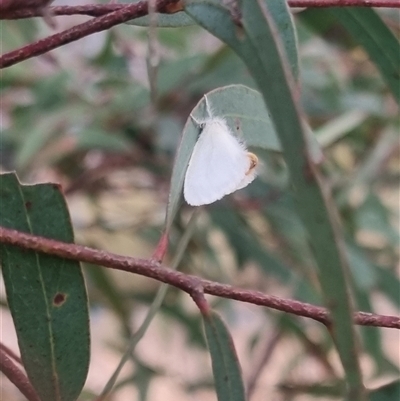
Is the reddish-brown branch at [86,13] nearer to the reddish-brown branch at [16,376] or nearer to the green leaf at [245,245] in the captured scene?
the reddish-brown branch at [16,376]

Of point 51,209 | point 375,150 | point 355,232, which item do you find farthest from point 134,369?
point 51,209

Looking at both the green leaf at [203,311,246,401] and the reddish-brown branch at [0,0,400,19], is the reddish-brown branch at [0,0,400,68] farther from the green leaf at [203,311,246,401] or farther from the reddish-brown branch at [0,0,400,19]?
the green leaf at [203,311,246,401]

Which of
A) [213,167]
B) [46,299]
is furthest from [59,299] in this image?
[213,167]

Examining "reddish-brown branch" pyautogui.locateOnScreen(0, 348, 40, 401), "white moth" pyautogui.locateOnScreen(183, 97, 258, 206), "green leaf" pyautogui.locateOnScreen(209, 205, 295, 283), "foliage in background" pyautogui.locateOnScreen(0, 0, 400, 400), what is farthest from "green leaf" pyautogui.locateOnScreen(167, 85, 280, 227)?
"green leaf" pyautogui.locateOnScreen(209, 205, 295, 283)

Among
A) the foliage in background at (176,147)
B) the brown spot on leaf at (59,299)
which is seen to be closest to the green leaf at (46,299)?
the brown spot on leaf at (59,299)

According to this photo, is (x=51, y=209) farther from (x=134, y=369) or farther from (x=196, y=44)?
(x=196, y=44)

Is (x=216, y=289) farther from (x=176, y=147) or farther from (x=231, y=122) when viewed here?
(x=176, y=147)
